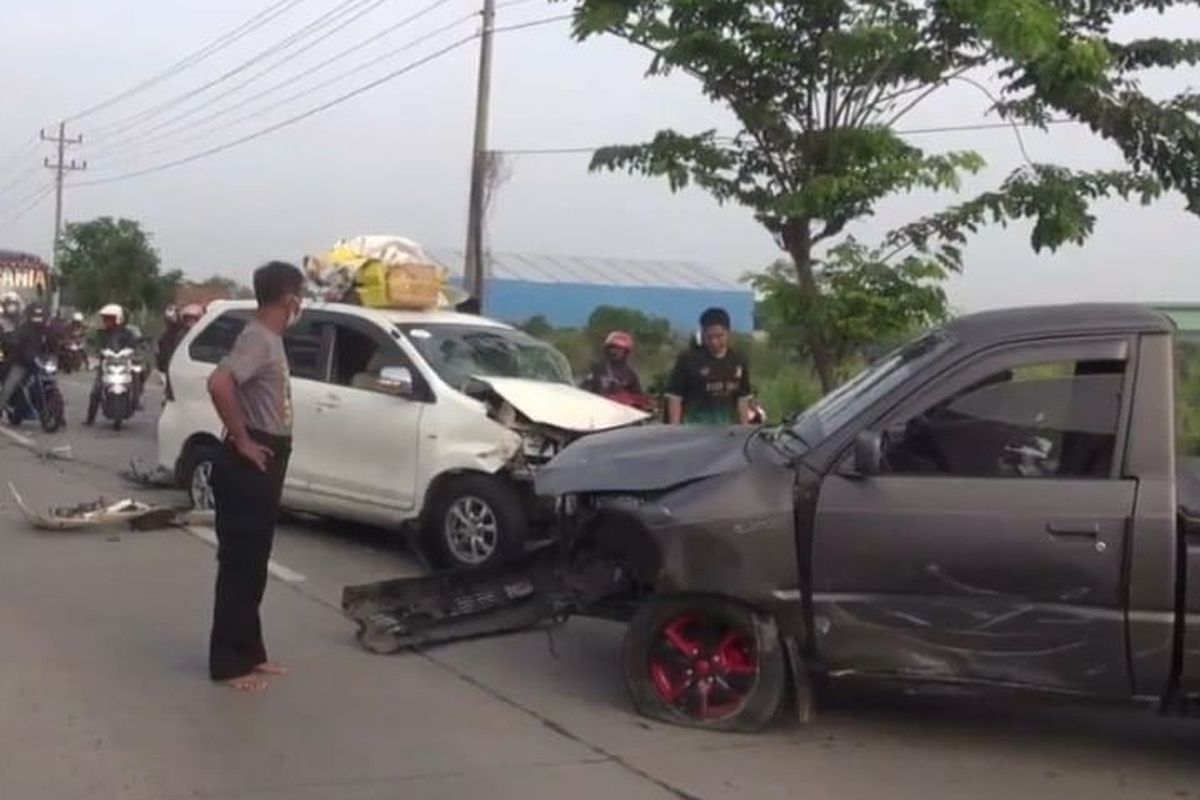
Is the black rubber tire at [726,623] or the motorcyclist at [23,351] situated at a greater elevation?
the motorcyclist at [23,351]

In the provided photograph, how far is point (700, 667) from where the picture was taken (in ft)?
24.4

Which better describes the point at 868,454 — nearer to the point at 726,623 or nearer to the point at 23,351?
the point at 726,623

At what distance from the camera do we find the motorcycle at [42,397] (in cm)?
2158

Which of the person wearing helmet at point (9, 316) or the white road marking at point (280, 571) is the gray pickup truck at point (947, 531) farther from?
the person wearing helmet at point (9, 316)

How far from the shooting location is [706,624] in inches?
291

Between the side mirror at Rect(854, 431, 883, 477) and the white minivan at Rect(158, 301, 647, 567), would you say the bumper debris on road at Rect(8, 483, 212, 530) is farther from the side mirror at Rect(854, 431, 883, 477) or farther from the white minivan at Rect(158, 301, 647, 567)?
the side mirror at Rect(854, 431, 883, 477)

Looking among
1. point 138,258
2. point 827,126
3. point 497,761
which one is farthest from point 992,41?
point 138,258

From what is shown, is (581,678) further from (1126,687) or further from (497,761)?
(1126,687)

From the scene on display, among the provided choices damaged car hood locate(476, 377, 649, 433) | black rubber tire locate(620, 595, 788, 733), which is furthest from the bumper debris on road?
black rubber tire locate(620, 595, 788, 733)

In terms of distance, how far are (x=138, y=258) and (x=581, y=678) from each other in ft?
172

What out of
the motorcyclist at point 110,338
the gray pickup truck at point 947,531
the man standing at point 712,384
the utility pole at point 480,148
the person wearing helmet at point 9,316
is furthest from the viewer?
the utility pole at point 480,148

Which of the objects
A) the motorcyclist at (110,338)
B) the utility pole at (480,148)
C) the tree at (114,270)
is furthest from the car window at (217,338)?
the tree at (114,270)

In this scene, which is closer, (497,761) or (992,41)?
(497,761)

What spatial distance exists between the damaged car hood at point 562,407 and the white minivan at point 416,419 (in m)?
0.02
